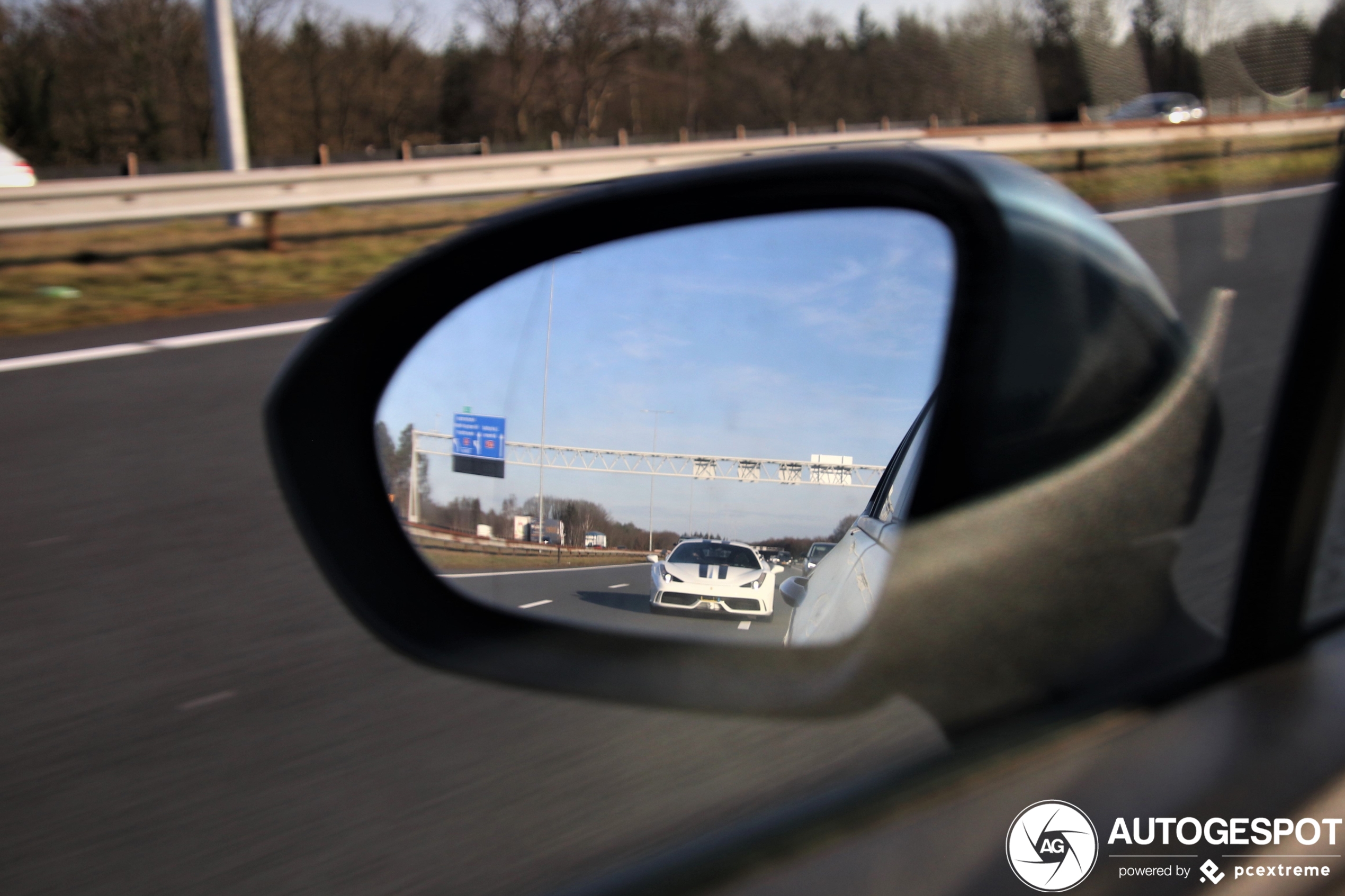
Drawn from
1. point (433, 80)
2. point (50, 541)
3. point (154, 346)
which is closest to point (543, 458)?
point (50, 541)

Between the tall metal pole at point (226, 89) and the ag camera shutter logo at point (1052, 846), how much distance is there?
1208cm

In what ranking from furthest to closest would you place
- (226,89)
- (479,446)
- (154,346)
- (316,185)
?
(226,89) → (316,185) → (154,346) → (479,446)

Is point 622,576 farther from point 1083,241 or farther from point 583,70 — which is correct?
point 583,70

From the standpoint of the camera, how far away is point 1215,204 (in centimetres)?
149

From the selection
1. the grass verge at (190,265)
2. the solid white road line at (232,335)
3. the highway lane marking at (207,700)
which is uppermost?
the grass verge at (190,265)

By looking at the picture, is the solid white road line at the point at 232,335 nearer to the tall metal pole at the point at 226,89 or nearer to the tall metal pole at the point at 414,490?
the tall metal pole at the point at 226,89

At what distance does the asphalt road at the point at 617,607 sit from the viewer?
1.28 m

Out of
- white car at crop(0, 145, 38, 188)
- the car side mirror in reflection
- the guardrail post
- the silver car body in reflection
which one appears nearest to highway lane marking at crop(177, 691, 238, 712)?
the car side mirror in reflection

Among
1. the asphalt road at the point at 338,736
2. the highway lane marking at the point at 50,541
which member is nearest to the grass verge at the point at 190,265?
the highway lane marking at the point at 50,541

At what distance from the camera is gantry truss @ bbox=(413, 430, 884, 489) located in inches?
48.3

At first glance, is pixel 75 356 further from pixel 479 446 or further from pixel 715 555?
pixel 715 555

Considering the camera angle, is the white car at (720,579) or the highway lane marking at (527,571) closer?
the white car at (720,579)

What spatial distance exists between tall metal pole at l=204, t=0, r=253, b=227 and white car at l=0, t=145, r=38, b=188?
2.60 meters

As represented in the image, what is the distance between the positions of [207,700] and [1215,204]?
2783mm
